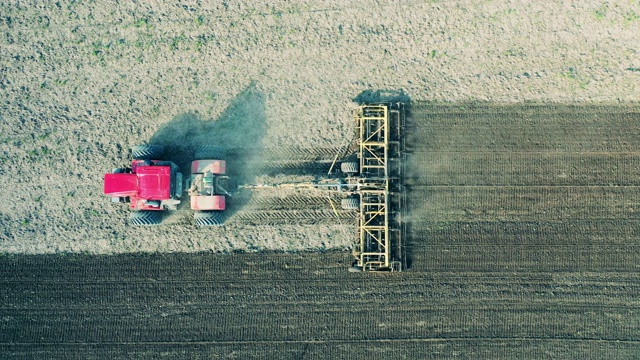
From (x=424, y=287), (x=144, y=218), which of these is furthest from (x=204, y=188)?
(x=424, y=287)

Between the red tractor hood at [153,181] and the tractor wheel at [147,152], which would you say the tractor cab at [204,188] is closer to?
the red tractor hood at [153,181]

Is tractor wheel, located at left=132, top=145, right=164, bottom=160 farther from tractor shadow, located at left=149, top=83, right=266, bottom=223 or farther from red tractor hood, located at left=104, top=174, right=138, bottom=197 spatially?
red tractor hood, located at left=104, top=174, right=138, bottom=197

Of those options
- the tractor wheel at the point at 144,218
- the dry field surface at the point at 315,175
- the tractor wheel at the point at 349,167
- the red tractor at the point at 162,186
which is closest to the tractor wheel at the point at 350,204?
the dry field surface at the point at 315,175

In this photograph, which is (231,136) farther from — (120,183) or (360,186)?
(360,186)

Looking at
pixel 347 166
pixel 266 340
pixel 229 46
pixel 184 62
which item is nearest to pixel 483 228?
pixel 347 166

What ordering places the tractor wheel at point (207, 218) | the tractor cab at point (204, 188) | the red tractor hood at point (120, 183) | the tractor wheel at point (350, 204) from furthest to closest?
the tractor wheel at point (350, 204)
the tractor wheel at point (207, 218)
the tractor cab at point (204, 188)
the red tractor hood at point (120, 183)
